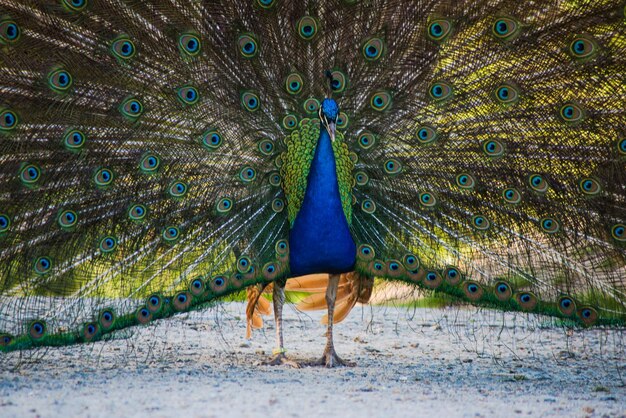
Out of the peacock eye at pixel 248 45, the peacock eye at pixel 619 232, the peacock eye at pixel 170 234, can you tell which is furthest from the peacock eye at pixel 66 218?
the peacock eye at pixel 619 232

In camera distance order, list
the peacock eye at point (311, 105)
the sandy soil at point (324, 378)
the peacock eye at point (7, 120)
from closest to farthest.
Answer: the sandy soil at point (324, 378)
the peacock eye at point (7, 120)
the peacock eye at point (311, 105)

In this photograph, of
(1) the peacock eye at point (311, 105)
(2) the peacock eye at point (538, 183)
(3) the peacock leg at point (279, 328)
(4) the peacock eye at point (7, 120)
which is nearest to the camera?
(4) the peacock eye at point (7, 120)

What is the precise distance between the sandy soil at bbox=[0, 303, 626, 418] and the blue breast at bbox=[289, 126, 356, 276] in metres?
0.70

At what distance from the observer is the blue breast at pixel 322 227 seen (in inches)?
194

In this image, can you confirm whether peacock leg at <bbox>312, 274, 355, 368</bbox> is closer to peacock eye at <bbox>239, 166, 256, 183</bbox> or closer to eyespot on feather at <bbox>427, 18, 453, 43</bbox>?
peacock eye at <bbox>239, 166, 256, 183</bbox>

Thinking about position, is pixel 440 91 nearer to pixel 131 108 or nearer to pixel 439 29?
pixel 439 29

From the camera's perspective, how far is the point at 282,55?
Answer: 5.04 meters

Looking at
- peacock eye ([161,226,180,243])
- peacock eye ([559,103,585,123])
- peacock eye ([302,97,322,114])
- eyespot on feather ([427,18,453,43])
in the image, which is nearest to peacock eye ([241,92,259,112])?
peacock eye ([302,97,322,114])

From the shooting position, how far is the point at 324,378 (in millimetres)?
5023

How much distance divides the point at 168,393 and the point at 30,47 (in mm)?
2089

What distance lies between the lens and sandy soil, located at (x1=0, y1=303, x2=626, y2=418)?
4.14 metres

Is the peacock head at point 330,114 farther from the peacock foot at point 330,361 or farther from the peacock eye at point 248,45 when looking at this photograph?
the peacock foot at point 330,361

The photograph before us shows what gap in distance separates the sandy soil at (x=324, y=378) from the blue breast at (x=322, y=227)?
70 centimetres

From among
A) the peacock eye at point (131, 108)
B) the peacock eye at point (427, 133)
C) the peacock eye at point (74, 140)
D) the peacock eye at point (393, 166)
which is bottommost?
the peacock eye at point (393, 166)
